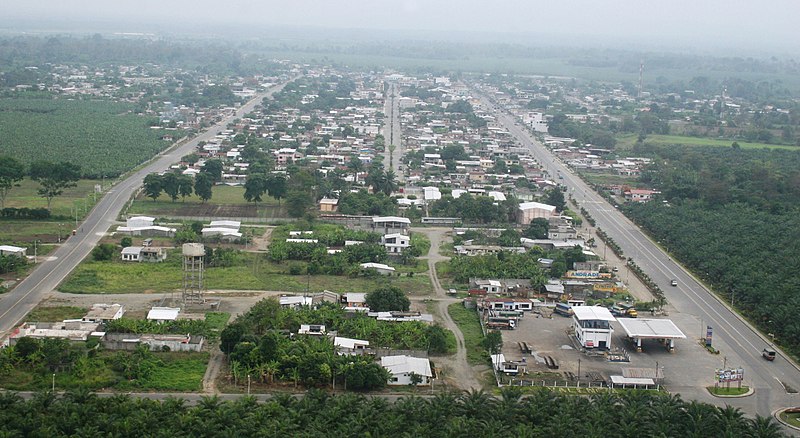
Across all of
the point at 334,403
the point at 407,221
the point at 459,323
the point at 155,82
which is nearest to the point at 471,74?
the point at 155,82

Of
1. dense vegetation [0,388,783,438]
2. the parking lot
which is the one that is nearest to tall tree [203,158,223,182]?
the parking lot

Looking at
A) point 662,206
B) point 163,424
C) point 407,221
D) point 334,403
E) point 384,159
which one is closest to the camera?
point 163,424

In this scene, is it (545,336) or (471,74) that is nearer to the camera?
(545,336)

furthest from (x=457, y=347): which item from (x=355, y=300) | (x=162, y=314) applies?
(x=162, y=314)

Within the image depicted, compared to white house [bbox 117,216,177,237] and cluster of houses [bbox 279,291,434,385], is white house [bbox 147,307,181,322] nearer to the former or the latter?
cluster of houses [bbox 279,291,434,385]

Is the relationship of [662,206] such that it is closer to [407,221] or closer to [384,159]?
[407,221]

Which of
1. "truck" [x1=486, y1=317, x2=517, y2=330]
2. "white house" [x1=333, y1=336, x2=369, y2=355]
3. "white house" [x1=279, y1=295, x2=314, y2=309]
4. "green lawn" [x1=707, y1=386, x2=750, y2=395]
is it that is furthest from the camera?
"white house" [x1=279, y1=295, x2=314, y2=309]
